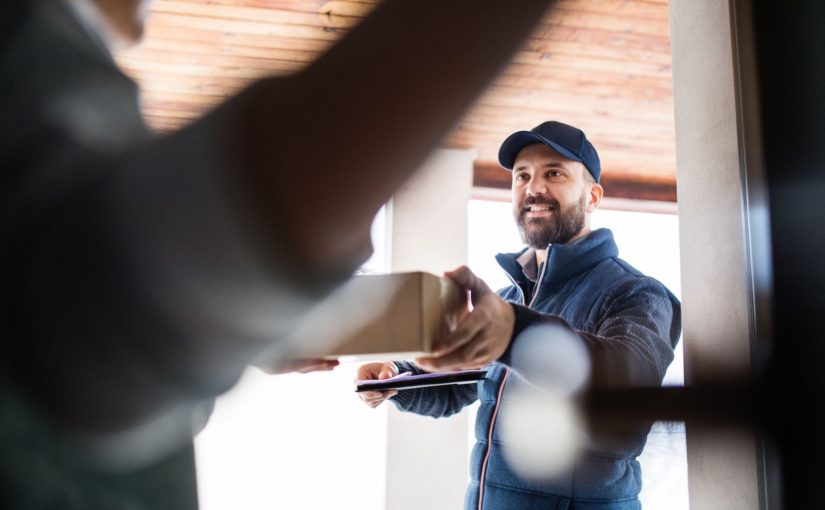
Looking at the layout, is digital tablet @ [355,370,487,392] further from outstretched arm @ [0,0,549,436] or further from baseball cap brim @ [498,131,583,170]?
baseball cap brim @ [498,131,583,170]

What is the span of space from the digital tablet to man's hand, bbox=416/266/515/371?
157 millimetres

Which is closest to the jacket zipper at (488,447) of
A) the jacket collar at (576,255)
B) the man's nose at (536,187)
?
the jacket collar at (576,255)

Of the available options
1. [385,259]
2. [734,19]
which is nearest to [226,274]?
[734,19]

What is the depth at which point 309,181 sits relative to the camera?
109 mm

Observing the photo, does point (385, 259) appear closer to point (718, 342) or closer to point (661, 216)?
point (661, 216)

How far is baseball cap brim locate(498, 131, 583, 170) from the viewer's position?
5.54 ft

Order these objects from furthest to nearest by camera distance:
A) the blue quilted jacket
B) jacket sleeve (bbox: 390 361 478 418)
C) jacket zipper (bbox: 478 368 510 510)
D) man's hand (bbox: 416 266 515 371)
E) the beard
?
the beard < jacket sleeve (bbox: 390 361 478 418) < jacket zipper (bbox: 478 368 510 510) < the blue quilted jacket < man's hand (bbox: 416 266 515 371)

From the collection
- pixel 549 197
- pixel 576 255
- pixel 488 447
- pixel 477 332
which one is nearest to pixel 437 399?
pixel 488 447

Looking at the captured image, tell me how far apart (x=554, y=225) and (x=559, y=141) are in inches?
8.5

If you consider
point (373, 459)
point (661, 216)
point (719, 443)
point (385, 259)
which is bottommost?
point (373, 459)

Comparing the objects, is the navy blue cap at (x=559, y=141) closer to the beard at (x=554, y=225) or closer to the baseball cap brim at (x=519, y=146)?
the baseball cap brim at (x=519, y=146)

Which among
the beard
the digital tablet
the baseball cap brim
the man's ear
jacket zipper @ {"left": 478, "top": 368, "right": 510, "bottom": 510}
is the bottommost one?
jacket zipper @ {"left": 478, "top": 368, "right": 510, "bottom": 510}

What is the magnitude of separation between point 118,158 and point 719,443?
0.13m

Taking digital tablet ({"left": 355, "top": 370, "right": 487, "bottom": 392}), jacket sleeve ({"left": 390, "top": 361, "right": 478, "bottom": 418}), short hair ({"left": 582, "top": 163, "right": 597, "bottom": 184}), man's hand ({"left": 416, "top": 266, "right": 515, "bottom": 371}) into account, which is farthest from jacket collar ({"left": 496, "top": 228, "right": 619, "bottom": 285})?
man's hand ({"left": 416, "top": 266, "right": 515, "bottom": 371})
